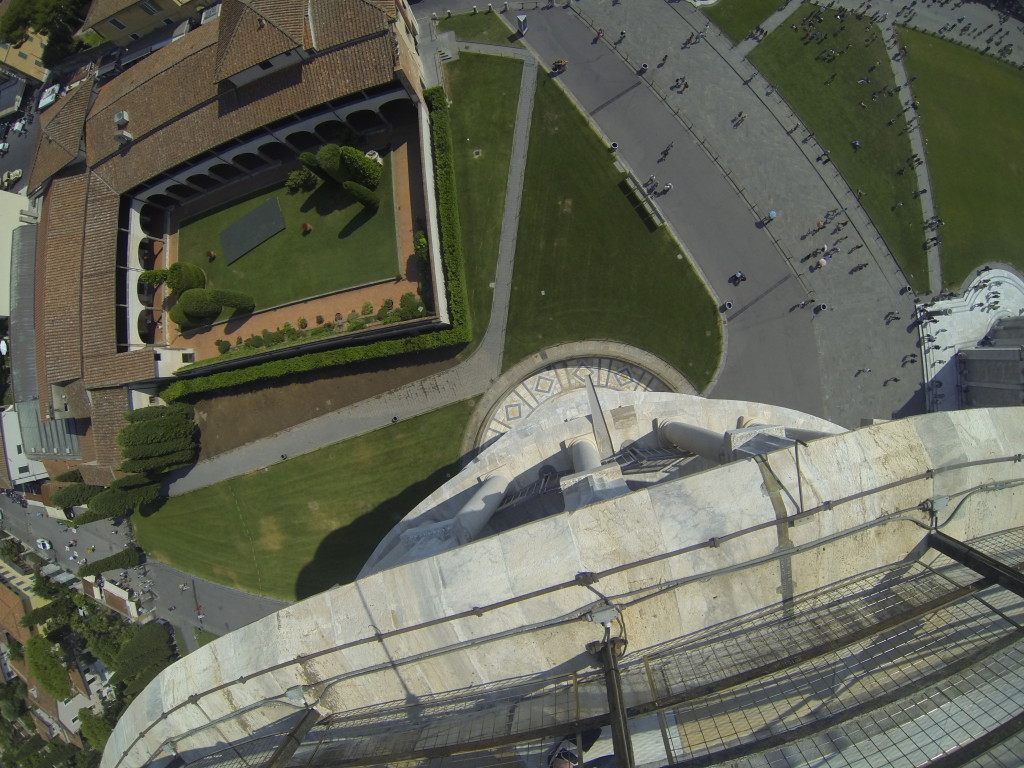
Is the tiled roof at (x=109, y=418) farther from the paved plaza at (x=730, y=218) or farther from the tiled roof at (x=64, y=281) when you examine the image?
the paved plaza at (x=730, y=218)

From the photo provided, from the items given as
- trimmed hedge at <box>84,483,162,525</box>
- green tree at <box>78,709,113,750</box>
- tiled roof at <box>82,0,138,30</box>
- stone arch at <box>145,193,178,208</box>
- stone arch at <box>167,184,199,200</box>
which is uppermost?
tiled roof at <box>82,0,138,30</box>

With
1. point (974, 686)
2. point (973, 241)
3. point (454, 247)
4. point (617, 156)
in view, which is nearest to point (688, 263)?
point (617, 156)

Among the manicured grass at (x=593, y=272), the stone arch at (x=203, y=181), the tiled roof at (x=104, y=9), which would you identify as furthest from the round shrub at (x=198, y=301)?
the tiled roof at (x=104, y=9)

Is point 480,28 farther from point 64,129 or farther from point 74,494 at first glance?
point 74,494

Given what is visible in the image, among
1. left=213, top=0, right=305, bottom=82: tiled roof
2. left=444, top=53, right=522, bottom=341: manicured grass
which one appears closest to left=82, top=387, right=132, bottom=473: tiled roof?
left=213, top=0, right=305, bottom=82: tiled roof

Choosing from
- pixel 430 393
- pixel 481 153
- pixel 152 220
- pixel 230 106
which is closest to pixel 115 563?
pixel 152 220

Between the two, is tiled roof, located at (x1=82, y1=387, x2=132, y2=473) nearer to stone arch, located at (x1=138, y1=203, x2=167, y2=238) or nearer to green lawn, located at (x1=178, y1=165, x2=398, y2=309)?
green lawn, located at (x1=178, y1=165, x2=398, y2=309)

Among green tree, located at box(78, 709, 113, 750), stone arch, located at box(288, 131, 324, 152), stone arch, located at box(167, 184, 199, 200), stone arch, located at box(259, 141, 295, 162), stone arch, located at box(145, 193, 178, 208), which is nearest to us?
stone arch, located at box(288, 131, 324, 152)
